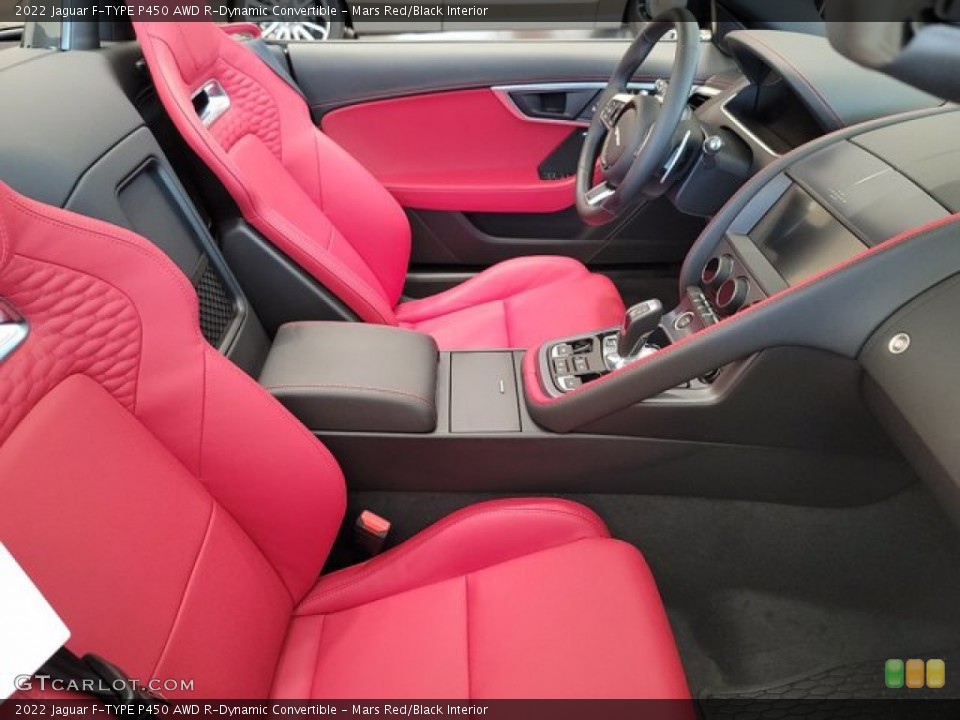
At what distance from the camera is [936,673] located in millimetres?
982

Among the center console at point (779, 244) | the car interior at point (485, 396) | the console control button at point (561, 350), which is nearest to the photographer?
the car interior at point (485, 396)

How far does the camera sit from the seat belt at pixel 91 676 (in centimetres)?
47

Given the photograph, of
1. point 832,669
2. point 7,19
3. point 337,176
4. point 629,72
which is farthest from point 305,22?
point 832,669

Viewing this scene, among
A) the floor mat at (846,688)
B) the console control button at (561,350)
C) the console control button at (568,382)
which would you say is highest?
the console control button at (561,350)

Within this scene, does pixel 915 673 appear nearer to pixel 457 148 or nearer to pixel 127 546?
pixel 127 546

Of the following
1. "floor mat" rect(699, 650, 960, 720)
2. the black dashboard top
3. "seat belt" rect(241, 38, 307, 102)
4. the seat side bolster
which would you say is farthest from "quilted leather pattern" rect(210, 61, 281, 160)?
"floor mat" rect(699, 650, 960, 720)

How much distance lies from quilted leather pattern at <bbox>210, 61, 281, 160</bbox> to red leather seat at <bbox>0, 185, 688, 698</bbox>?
1.59 feet

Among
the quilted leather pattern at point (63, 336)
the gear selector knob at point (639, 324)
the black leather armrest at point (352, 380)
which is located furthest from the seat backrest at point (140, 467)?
the gear selector knob at point (639, 324)

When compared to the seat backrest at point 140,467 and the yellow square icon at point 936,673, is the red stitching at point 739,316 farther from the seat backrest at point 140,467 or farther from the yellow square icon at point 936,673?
the yellow square icon at point 936,673

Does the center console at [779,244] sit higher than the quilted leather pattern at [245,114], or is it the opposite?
the quilted leather pattern at [245,114]

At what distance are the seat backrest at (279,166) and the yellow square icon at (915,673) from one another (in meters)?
1.03

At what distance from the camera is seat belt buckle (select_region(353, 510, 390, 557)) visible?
95 centimetres

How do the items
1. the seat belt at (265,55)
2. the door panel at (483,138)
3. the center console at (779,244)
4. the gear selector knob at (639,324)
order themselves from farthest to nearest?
the door panel at (483,138)
the seat belt at (265,55)
the gear selector knob at (639,324)
the center console at (779,244)

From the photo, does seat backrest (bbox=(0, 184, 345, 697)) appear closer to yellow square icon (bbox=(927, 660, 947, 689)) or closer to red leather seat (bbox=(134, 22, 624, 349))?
red leather seat (bbox=(134, 22, 624, 349))
